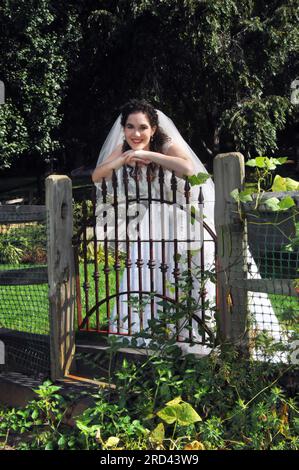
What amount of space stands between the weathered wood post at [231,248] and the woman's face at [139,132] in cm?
107

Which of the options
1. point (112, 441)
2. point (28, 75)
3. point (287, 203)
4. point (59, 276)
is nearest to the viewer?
point (112, 441)

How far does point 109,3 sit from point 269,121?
21.2 ft

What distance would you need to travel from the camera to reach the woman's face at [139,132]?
4.52m

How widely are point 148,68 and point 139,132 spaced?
1603cm

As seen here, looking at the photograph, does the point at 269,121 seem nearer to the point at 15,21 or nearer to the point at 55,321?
the point at 15,21

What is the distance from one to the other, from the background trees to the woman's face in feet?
42.9

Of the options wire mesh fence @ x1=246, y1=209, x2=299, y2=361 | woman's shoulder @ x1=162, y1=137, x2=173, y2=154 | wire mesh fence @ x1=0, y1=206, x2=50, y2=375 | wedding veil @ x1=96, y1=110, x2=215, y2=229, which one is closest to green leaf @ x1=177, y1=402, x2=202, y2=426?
wire mesh fence @ x1=246, y1=209, x2=299, y2=361

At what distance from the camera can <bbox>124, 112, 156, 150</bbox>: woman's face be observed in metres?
4.52

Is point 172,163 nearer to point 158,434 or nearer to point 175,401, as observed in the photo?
point 175,401

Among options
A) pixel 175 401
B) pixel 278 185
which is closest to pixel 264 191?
pixel 278 185

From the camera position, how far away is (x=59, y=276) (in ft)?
13.5

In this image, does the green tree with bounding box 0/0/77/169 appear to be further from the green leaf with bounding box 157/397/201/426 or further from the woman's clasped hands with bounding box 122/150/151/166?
the green leaf with bounding box 157/397/201/426
